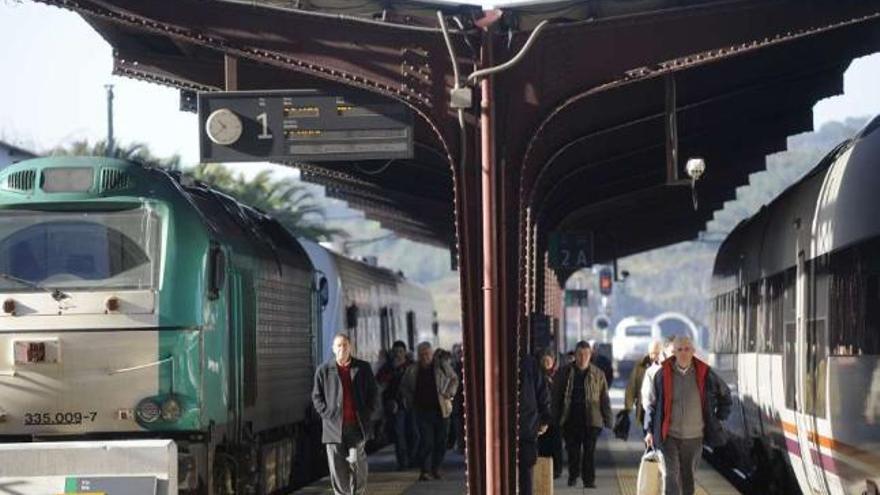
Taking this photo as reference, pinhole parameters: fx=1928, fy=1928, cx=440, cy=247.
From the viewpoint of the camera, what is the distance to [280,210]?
63.2 metres

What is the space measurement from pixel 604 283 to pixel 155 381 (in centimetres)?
4448

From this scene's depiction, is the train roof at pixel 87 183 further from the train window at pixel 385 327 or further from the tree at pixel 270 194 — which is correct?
the tree at pixel 270 194

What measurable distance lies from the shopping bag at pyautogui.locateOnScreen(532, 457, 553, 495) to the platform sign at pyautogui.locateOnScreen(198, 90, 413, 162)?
12.7 ft

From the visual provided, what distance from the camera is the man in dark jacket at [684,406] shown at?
15.9 meters

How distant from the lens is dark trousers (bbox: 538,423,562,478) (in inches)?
910

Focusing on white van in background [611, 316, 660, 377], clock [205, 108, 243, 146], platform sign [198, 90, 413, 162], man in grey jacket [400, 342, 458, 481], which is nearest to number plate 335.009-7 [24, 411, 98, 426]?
platform sign [198, 90, 413, 162]

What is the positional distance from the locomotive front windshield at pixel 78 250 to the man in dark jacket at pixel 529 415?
3.70 metres

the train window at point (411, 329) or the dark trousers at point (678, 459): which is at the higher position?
the train window at point (411, 329)

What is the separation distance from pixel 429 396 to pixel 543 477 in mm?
5245

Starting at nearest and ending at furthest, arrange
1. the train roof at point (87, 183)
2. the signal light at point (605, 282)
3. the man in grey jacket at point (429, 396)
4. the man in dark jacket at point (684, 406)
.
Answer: the man in dark jacket at point (684, 406) < the train roof at point (87, 183) < the man in grey jacket at point (429, 396) < the signal light at point (605, 282)

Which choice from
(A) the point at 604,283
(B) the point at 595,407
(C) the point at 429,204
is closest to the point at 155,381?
(B) the point at 595,407

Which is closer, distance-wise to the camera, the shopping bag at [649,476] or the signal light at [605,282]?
the shopping bag at [649,476]

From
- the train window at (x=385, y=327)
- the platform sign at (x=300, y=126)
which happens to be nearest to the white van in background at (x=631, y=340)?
the train window at (x=385, y=327)

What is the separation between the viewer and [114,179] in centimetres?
1669
